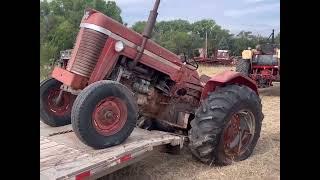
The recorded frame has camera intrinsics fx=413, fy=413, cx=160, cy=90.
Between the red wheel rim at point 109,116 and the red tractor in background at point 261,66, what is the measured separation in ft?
29.2

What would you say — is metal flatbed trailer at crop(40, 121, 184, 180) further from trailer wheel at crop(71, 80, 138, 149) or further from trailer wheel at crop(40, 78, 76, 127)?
trailer wheel at crop(40, 78, 76, 127)

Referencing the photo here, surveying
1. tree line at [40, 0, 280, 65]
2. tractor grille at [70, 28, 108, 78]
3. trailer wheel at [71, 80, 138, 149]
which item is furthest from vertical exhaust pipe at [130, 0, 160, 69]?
tree line at [40, 0, 280, 65]

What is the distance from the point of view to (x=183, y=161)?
5.18 m

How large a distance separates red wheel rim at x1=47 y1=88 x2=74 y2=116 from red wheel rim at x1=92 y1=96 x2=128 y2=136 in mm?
1422

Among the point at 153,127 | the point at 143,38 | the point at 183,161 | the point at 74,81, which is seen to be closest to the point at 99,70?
the point at 74,81

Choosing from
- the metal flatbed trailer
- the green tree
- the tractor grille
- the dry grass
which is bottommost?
the dry grass

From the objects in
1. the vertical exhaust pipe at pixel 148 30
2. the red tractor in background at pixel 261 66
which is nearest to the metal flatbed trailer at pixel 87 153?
the vertical exhaust pipe at pixel 148 30

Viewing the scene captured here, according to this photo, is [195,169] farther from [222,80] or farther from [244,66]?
[244,66]

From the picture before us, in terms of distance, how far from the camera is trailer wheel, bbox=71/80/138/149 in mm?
4027

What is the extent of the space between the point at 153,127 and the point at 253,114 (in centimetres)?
128
